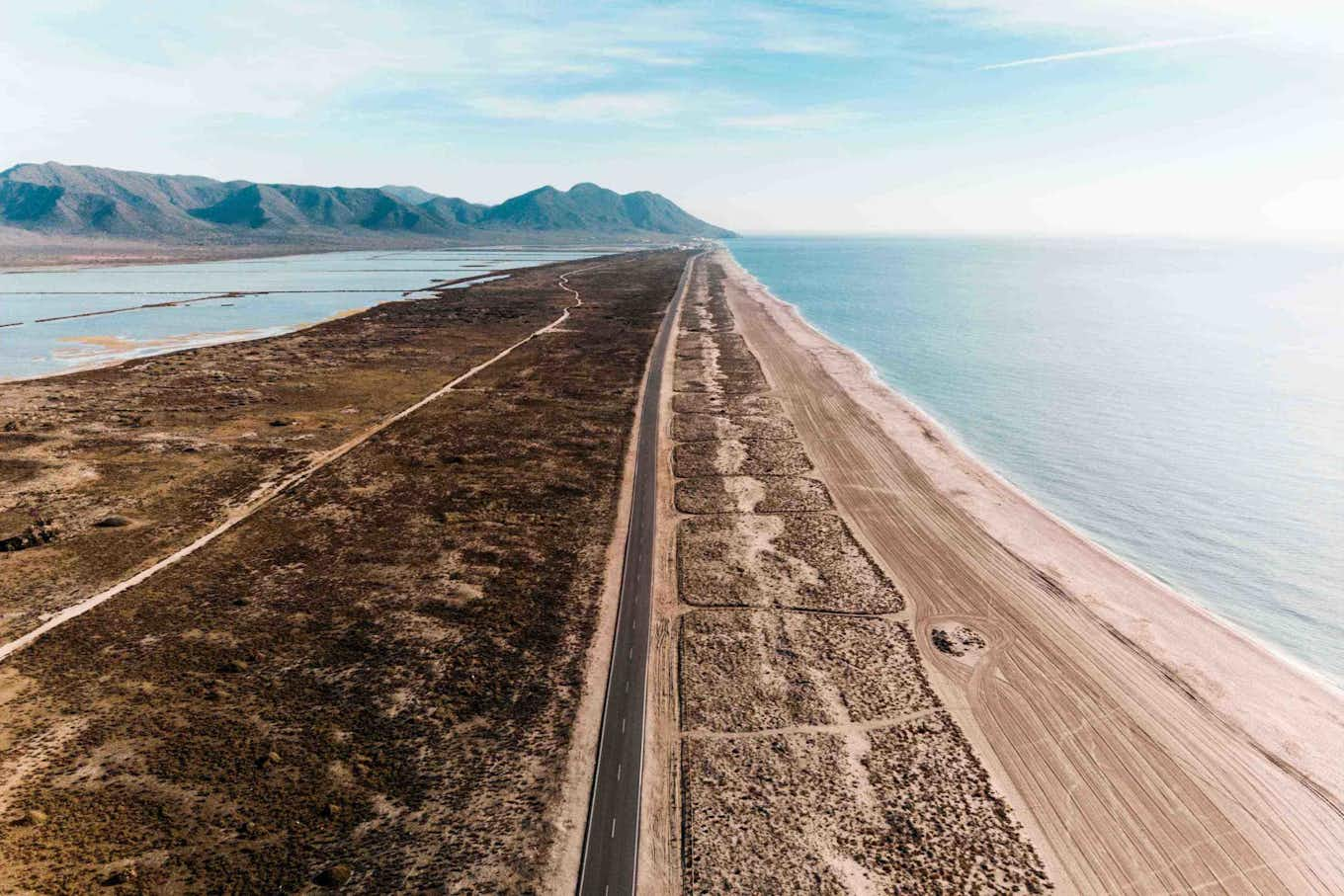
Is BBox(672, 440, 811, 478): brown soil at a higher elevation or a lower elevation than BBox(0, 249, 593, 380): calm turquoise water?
lower

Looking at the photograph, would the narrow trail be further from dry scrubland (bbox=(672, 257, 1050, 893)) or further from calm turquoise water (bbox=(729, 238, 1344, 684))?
calm turquoise water (bbox=(729, 238, 1344, 684))

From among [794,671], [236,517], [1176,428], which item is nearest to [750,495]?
[794,671]

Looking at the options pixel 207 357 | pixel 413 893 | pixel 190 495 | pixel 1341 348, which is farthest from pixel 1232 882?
pixel 1341 348

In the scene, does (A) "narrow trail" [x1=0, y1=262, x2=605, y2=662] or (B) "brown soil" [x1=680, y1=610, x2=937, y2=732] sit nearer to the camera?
(B) "brown soil" [x1=680, y1=610, x2=937, y2=732]

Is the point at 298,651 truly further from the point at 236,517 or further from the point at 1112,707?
the point at 1112,707

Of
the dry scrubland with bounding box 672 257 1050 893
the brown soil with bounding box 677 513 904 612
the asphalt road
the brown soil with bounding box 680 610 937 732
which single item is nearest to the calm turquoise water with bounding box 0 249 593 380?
the asphalt road

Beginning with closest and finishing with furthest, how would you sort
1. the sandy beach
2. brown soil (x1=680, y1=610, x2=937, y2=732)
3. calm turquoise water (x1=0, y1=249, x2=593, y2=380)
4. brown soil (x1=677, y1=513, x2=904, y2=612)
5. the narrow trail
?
the sandy beach < brown soil (x1=680, y1=610, x2=937, y2=732) < the narrow trail < brown soil (x1=677, y1=513, x2=904, y2=612) < calm turquoise water (x1=0, y1=249, x2=593, y2=380)
